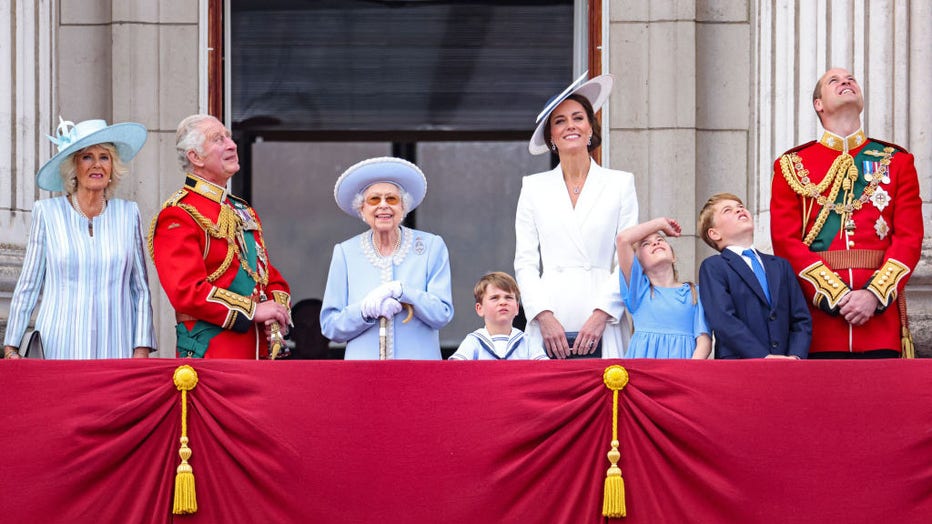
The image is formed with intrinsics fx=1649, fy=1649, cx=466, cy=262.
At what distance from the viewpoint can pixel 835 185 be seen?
7.06 metres

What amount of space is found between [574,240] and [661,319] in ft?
2.04

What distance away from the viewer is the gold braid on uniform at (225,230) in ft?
22.5

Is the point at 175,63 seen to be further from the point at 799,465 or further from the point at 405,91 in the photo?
the point at 799,465

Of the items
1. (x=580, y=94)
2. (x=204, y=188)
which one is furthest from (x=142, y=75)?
(x=580, y=94)

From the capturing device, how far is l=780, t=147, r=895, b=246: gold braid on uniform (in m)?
7.03

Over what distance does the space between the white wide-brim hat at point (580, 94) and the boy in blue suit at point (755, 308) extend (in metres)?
1.12

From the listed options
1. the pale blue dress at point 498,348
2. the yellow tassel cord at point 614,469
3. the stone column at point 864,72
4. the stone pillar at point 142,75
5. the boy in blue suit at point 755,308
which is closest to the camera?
the yellow tassel cord at point 614,469

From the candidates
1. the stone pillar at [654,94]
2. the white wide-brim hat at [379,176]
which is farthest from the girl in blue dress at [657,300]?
the stone pillar at [654,94]

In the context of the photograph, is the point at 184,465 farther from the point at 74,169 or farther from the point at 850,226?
the point at 850,226

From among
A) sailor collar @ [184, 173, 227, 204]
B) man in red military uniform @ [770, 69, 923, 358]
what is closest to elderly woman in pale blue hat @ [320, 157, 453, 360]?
sailor collar @ [184, 173, 227, 204]

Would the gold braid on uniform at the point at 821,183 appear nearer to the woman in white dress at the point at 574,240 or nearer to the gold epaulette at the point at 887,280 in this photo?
the gold epaulette at the point at 887,280

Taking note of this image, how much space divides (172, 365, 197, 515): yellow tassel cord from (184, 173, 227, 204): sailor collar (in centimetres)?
109

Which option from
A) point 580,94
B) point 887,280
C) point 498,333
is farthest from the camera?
point 580,94

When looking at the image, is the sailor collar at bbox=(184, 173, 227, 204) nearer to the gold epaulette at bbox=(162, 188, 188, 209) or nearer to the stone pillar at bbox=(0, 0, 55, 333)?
the gold epaulette at bbox=(162, 188, 188, 209)
